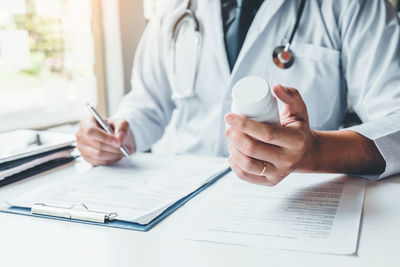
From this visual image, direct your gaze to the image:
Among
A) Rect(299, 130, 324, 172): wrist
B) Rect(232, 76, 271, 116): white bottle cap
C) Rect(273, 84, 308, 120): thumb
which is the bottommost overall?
Rect(299, 130, 324, 172): wrist

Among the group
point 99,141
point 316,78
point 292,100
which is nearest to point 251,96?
point 292,100

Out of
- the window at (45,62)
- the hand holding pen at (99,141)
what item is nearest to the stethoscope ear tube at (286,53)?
the hand holding pen at (99,141)

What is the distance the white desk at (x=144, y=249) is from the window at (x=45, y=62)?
850 mm

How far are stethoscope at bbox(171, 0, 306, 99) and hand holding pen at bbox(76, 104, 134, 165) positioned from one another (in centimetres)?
27

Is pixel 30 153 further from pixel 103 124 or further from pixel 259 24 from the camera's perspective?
pixel 259 24

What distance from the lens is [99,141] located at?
89 cm

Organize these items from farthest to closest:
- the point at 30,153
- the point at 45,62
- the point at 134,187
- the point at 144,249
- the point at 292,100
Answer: the point at 45,62, the point at 30,153, the point at 134,187, the point at 292,100, the point at 144,249

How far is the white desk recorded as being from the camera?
467mm

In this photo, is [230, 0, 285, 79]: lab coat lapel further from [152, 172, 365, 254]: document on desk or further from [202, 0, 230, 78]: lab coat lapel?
[152, 172, 365, 254]: document on desk

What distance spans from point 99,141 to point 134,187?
195 millimetres

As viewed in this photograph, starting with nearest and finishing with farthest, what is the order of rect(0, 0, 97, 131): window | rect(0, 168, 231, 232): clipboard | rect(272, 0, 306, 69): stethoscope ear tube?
rect(0, 168, 231, 232): clipboard → rect(272, 0, 306, 69): stethoscope ear tube → rect(0, 0, 97, 131): window

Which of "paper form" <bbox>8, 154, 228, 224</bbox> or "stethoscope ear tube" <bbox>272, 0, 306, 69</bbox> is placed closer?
"paper form" <bbox>8, 154, 228, 224</bbox>

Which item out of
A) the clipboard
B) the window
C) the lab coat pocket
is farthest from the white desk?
the window

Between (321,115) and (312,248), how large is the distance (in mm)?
637
